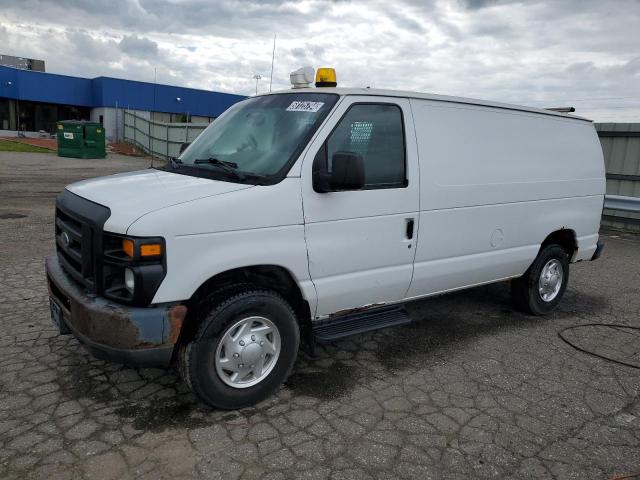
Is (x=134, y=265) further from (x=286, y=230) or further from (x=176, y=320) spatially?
(x=286, y=230)

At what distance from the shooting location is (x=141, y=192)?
3.29 m

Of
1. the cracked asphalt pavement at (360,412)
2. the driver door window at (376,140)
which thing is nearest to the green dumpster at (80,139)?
the cracked asphalt pavement at (360,412)

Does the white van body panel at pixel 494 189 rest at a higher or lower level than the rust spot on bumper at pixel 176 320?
higher

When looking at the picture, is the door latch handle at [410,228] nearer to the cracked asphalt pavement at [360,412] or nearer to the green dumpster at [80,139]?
the cracked asphalt pavement at [360,412]

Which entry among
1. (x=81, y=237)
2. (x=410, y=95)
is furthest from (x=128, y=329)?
(x=410, y=95)

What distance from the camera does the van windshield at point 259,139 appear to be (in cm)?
351

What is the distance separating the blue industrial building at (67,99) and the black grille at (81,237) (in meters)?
35.3

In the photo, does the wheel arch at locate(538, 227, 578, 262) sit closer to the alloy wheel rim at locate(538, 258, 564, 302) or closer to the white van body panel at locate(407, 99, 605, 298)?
the white van body panel at locate(407, 99, 605, 298)

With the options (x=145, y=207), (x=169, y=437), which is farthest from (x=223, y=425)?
(x=145, y=207)

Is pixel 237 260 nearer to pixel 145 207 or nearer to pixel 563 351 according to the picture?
pixel 145 207

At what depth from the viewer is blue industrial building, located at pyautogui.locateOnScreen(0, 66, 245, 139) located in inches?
1479

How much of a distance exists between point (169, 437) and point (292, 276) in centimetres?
124

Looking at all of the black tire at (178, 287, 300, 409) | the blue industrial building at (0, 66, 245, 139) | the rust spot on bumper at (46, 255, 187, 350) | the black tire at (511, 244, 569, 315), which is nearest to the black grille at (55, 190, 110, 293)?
the rust spot on bumper at (46, 255, 187, 350)

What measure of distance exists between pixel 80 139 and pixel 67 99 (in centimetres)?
2003
